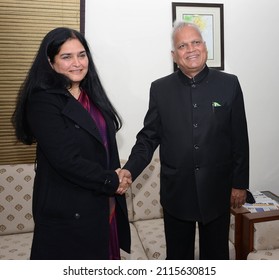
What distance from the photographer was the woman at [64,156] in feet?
4.77

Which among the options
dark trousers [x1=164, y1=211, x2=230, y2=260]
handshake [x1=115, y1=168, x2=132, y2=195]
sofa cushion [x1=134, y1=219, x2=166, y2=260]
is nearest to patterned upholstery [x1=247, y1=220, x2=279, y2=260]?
dark trousers [x1=164, y1=211, x2=230, y2=260]

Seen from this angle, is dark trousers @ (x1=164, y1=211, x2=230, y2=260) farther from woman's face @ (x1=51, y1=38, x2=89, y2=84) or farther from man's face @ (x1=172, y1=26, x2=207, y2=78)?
woman's face @ (x1=51, y1=38, x2=89, y2=84)

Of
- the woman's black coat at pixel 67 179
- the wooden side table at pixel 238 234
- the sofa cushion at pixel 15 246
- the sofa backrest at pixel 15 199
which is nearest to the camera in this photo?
the woman's black coat at pixel 67 179

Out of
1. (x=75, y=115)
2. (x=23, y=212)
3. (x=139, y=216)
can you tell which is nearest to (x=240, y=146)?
(x=75, y=115)

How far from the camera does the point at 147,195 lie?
286cm

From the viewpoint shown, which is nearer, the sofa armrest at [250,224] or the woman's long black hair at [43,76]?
the woman's long black hair at [43,76]

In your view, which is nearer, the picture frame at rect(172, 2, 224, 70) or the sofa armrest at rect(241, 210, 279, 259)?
the sofa armrest at rect(241, 210, 279, 259)

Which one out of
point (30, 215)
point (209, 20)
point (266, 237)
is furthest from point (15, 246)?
point (209, 20)

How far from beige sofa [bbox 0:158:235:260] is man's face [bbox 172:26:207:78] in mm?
1244

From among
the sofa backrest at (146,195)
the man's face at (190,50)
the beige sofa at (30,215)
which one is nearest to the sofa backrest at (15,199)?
the beige sofa at (30,215)

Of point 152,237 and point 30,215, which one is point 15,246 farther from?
point 152,237

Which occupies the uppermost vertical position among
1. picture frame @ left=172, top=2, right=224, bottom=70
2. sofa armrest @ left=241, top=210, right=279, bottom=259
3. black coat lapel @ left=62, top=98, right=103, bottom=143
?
picture frame @ left=172, top=2, right=224, bottom=70

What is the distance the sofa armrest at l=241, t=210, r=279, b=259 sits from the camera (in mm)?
2312

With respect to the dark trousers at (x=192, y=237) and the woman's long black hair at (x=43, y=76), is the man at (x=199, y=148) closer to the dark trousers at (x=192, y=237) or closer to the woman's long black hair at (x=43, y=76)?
the dark trousers at (x=192, y=237)
